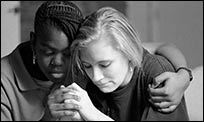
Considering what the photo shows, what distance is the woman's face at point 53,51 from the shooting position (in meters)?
0.53

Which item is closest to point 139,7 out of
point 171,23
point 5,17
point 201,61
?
point 171,23

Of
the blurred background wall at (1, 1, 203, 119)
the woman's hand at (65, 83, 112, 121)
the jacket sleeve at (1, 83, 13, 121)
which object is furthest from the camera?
the blurred background wall at (1, 1, 203, 119)

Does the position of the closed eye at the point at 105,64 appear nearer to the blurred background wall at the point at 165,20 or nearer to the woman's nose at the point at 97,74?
the woman's nose at the point at 97,74

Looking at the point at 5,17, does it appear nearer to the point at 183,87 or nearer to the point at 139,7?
the point at 183,87

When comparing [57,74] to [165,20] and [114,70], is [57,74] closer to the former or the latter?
[114,70]

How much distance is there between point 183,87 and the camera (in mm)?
532

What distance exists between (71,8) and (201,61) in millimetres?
575

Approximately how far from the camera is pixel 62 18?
1.72 feet

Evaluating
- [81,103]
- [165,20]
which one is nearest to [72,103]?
[81,103]

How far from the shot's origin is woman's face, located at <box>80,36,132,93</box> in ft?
1.65

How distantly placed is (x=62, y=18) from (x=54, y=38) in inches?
1.2

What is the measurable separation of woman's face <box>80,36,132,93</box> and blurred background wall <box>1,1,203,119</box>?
315mm

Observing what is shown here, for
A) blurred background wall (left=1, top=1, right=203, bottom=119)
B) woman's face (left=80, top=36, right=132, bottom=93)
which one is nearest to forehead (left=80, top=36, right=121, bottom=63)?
woman's face (left=80, top=36, right=132, bottom=93)

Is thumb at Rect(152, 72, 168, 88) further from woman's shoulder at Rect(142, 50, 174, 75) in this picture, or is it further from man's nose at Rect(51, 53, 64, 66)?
man's nose at Rect(51, 53, 64, 66)
